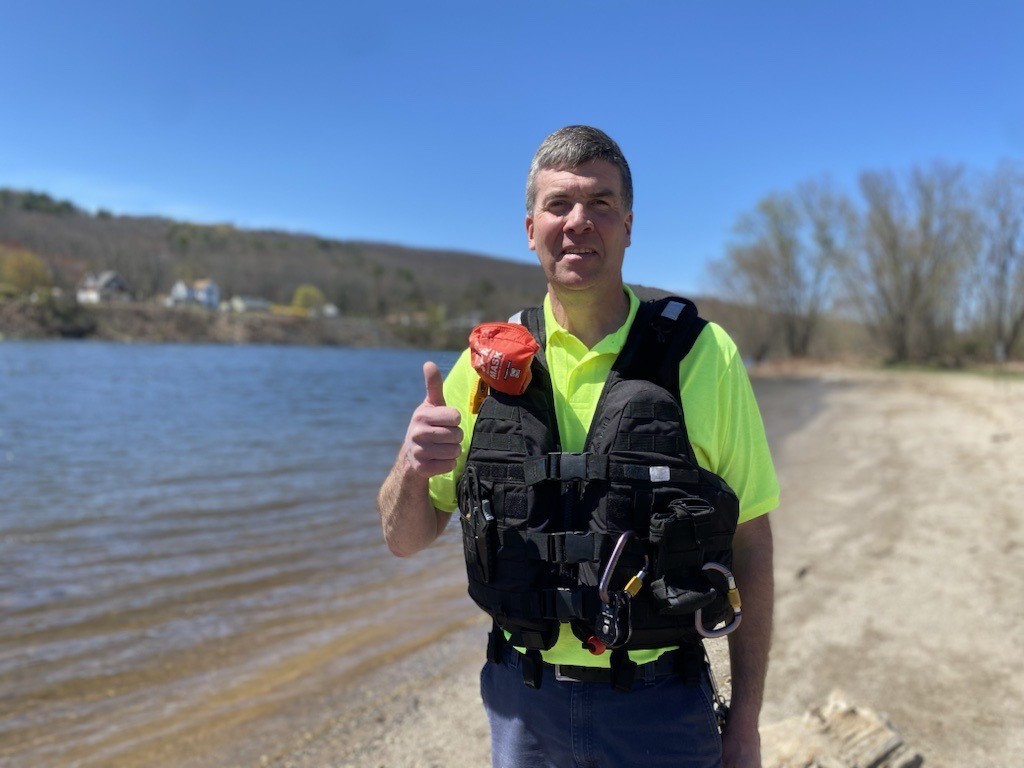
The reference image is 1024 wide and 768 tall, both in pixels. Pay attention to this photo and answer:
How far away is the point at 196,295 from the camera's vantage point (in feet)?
445

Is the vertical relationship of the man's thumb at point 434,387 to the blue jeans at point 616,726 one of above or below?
above

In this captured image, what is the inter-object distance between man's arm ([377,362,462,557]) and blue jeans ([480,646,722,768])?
52 cm

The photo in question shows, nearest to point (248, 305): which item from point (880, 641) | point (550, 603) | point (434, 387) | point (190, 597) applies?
point (190, 597)

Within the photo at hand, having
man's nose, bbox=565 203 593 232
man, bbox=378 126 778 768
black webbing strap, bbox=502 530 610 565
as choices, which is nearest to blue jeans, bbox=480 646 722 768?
man, bbox=378 126 778 768

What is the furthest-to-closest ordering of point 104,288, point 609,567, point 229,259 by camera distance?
point 229,259 → point 104,288 → point 609,567

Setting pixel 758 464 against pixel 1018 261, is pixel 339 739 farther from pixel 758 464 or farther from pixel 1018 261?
pixel 1018 261

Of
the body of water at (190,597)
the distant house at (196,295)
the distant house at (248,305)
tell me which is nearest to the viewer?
the body of water at (190,597)

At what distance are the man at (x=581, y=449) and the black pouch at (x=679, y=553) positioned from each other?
17 centimetres

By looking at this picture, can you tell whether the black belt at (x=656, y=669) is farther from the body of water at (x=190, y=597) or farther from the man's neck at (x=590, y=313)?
the man's neck at (x=590, y=313)

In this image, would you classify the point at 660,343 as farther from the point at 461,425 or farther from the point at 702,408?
the point at 461,425

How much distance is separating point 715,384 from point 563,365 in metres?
0.41

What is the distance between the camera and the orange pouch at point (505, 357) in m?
1.84

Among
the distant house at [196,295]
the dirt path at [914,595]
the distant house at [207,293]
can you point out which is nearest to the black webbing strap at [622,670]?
the dirt path at [914,595]

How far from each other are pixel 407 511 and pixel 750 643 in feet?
3.30
